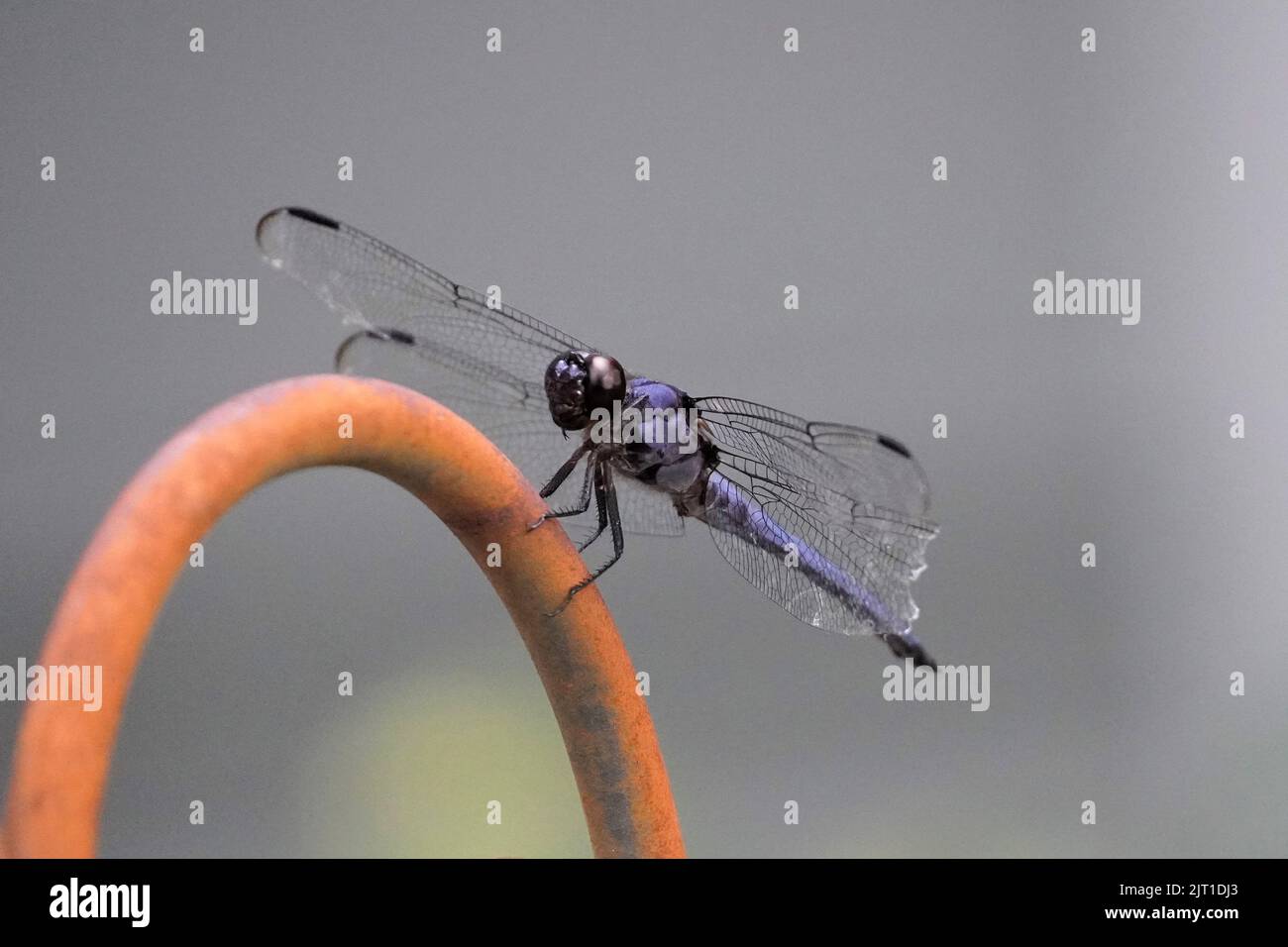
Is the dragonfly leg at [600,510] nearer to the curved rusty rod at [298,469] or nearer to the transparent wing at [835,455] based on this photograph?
the transparent wing at [835,455]

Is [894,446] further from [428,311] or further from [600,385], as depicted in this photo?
[428,311]

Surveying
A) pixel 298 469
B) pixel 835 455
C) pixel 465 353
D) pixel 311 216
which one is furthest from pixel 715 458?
pixel 298 469

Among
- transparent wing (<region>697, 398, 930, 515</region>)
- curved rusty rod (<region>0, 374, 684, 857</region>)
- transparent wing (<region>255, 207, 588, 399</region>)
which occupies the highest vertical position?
transparent wing (<region>255, 207, 588, 399</region>)

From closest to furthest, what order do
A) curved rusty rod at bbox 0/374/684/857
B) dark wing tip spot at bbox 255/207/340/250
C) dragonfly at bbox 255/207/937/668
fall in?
curved rusty rod at bbox 0/374/684/857
dark wing tip spot at bbox 255/207/340/250
dragonfly at bbox 255/207/937/668

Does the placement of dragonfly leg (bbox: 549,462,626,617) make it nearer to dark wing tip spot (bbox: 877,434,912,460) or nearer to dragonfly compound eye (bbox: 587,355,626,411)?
dragonfly compound eye (bbox: 587,355,626,411)

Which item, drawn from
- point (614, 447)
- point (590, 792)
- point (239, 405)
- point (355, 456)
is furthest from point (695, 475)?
point (239, 405)

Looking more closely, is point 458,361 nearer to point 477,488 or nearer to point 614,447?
point 614,447

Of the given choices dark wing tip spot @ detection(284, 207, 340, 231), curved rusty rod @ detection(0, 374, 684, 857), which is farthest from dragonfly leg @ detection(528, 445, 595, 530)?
curved rusty rod @ detection(0, 374, 684, 857)
